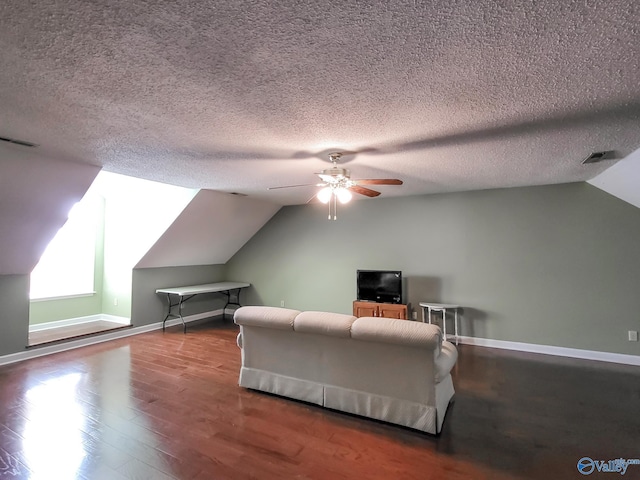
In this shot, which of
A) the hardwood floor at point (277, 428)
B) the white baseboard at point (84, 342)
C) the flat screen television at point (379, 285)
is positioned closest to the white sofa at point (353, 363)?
the hardwood floor at point (277, 428)

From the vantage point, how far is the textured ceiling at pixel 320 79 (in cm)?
126

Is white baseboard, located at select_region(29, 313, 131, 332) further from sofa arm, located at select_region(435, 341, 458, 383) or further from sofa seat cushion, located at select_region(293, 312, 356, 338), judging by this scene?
sofa arm, located at select_region(435, 341, 458, 383)

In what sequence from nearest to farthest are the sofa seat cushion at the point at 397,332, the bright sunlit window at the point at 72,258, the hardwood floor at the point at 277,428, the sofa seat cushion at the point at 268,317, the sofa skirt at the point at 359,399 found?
1. the hardwood floor at the point at 277,428
2. the sofa seat cushion at the point at 397,332
3. the sofa skirt at the point at 359,399
4. the sofa seat cushion at the point at 268,317
5. the bright sunlit window at the point at 72,258

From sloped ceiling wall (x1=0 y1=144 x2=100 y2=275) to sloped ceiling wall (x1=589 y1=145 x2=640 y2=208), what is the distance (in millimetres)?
5584

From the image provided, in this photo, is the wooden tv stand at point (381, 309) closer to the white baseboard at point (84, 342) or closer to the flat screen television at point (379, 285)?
the flat screen television at point (379, 285)

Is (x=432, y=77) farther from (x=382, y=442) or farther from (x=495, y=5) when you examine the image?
(x=382, y=442)

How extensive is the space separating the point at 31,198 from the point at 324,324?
133 inches

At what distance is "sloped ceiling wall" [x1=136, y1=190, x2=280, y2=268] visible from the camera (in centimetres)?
511

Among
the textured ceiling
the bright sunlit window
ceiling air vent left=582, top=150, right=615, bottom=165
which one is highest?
the textured ceiling

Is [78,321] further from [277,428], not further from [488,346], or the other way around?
[488,346]

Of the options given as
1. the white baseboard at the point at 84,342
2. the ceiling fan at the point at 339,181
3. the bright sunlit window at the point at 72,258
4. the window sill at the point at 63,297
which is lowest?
the white baseboard at the point at 84,342

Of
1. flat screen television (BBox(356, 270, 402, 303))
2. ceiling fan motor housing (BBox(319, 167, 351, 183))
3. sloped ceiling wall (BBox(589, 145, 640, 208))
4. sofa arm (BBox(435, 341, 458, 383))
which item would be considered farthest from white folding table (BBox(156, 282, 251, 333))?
sloped ceiling wall (BBox(589, 145, 640, 208))

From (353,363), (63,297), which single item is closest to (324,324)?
(353,363)

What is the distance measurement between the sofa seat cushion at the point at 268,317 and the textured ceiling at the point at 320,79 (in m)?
1.56
